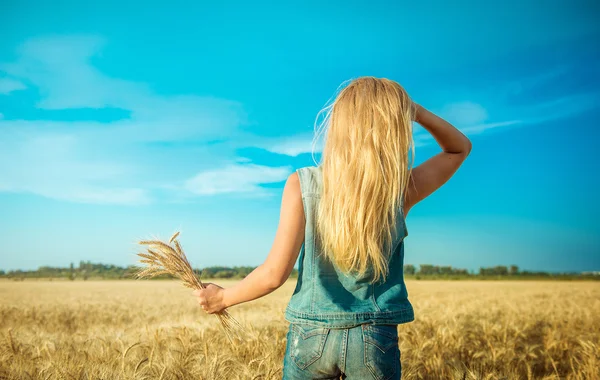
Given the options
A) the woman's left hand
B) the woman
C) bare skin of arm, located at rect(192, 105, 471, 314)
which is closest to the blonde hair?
the woman

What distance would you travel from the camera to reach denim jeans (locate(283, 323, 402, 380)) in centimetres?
179

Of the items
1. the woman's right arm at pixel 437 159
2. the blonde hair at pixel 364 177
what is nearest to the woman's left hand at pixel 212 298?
the blonde hair at pixel 364 177

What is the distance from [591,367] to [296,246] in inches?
149

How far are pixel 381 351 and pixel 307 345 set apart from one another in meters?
0.30

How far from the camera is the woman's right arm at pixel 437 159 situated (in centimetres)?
221

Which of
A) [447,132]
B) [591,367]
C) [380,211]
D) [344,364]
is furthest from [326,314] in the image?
[591,367]

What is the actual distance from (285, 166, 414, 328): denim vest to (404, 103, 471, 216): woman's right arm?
287mm

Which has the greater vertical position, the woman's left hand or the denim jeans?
the woman's left hand

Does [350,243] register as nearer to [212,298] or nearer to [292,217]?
[292,217]

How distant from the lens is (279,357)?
4203 mm

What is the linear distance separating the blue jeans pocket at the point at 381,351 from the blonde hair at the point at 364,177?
8.4 inches

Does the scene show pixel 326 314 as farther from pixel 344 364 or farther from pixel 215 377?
pixel 215 377

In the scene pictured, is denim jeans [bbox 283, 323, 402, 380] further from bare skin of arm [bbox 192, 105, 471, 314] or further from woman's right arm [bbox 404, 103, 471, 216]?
woman's right arm [bbox 404, 103, 471, 216]

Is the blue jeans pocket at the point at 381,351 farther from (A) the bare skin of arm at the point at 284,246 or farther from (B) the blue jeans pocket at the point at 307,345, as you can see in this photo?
(A) the bare skin of arm at the point at 284,246
